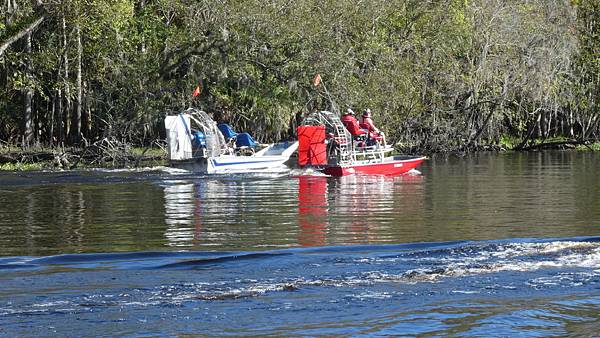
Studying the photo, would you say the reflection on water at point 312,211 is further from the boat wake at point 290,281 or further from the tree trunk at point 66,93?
the tree trunk at point 66,93

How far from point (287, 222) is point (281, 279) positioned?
7095 millimetres

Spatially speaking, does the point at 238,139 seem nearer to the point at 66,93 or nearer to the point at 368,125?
the point at 368,125

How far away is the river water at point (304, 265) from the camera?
440 inches

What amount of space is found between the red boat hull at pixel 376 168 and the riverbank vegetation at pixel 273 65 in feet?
33.8

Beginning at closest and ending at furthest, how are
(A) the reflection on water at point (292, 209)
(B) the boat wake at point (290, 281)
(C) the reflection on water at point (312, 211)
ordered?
(B) the boat wake at point (290, 281) < (C) the reflection on water at point (312, 211) < (A) the reflection on water at point (292, 209)

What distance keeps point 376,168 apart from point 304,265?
2130 cm

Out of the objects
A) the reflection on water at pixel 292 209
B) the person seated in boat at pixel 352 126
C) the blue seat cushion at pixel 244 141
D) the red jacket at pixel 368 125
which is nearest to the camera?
the reflection on water at pixel 292 209

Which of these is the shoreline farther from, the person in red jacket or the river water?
the river water

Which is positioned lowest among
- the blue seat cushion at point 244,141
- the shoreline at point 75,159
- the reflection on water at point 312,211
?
the reflection on water at point 312,211

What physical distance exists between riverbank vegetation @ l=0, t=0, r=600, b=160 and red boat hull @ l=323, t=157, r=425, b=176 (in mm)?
10300

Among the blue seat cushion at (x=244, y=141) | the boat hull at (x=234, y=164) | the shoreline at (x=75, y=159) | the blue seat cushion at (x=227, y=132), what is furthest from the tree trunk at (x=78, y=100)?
the boat hull at (x=234, y=164)

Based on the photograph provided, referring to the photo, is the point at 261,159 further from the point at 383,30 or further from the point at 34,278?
the point at 34,278

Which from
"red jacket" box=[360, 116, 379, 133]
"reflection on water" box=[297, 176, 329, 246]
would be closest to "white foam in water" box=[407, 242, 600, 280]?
"reflection on water" box=[297, 176, 329, 246]

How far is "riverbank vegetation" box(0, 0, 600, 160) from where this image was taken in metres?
47.2
